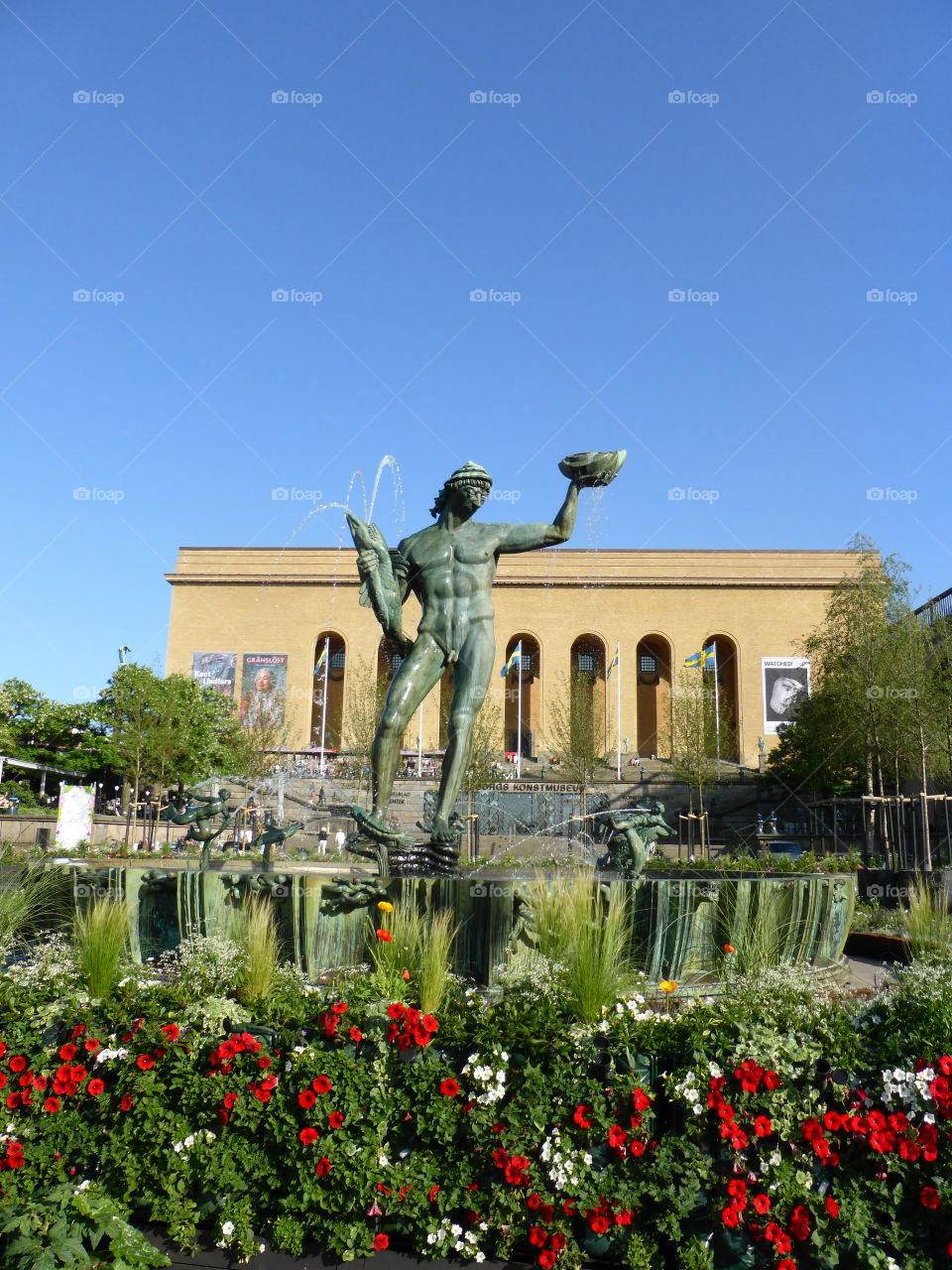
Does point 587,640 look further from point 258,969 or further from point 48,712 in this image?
point 258,969

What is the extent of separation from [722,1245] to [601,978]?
924 millimetres

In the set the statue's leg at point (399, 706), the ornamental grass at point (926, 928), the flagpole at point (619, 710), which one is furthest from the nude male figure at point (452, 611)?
the flagpole at point (619, 710)

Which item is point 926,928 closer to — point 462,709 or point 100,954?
point 462,709

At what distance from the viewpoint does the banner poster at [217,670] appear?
59.9 meters

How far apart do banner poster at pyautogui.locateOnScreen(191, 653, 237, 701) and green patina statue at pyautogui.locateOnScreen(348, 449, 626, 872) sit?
179ft

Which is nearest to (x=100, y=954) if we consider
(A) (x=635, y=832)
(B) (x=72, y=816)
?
(A) (x=635, y=832)

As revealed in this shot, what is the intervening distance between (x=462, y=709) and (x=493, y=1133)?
148 inches

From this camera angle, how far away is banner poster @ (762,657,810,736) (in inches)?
2223

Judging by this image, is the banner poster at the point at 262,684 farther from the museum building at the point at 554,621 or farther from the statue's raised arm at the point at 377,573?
the statue's raised arm at the point at 377,573

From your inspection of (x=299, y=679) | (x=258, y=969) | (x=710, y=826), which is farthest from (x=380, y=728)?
(x=299, y=679)

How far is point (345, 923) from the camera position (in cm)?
491

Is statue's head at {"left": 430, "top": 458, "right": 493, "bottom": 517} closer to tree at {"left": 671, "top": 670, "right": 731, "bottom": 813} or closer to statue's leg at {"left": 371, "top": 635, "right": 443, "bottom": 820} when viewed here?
statue's leg at {"left": 371, "top": 635, "right": 443, "bottom": 820}

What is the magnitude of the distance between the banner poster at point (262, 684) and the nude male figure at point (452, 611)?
1835 inches

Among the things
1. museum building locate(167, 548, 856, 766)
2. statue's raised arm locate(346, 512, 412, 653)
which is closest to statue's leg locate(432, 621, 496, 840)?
statue's raised arm locate(346, 512, 412, 653)
